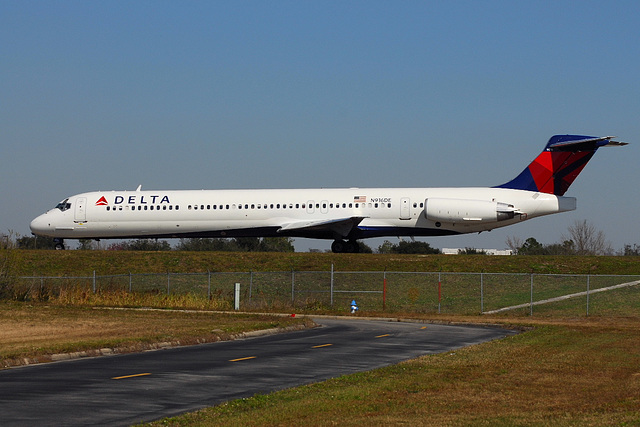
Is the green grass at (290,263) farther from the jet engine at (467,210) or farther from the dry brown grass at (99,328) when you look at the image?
the dry brown grass at (99,328)

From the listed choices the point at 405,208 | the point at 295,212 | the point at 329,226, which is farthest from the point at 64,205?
the point at 405,208

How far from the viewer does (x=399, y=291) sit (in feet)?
128

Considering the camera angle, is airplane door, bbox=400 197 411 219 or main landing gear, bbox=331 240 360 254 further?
main landing gear, bbox=331 240 360 254

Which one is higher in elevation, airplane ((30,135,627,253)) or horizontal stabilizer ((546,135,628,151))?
horizontal stabilizer ((546,135,628,151))

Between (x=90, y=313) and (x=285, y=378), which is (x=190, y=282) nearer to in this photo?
(x=90, y=313)

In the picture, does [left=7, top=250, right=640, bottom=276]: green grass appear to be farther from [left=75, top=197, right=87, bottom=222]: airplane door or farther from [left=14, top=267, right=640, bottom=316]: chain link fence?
[left=75, top=197, right=87, bottom=222]: airplane door

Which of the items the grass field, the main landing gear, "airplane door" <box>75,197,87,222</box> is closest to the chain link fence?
the grass field

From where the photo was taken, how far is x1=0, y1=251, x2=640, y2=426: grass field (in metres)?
11.2

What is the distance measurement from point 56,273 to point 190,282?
7738 millimetres

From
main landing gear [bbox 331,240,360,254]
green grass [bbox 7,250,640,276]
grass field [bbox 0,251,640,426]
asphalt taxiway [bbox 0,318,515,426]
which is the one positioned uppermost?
main landing gear [bbox 331,240,360,254]

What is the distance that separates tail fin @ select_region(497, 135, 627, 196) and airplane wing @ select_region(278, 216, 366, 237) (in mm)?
8706

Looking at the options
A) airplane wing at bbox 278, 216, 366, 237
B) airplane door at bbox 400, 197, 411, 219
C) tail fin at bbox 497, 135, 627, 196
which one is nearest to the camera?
tail fin at bbox 497, 135, 627, 196

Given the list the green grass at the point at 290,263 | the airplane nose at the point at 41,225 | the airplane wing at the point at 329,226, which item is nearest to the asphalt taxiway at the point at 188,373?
the green grass at the point at 290,263

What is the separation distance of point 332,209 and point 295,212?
6.54 feet
